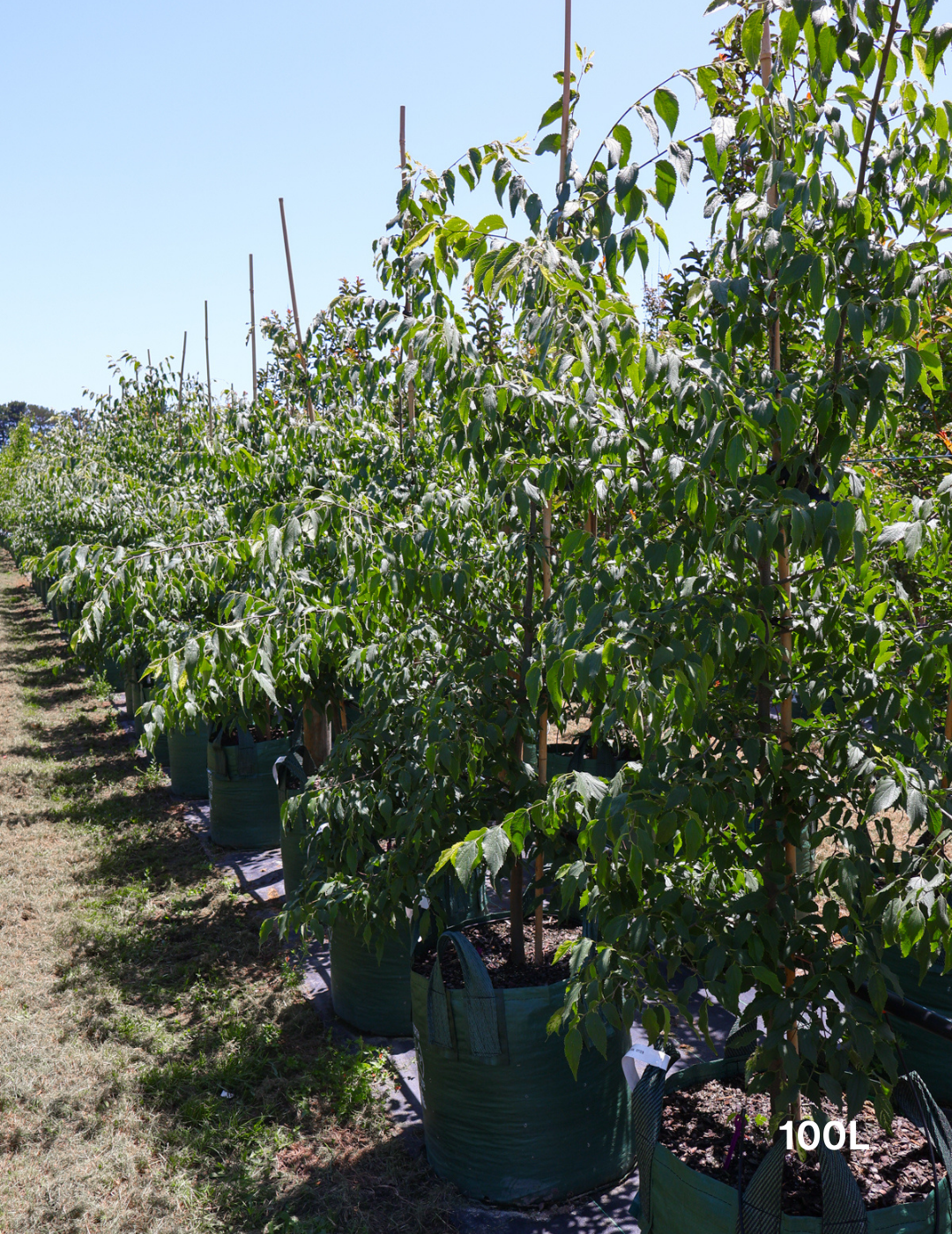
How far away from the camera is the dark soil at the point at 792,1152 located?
83.7 inches

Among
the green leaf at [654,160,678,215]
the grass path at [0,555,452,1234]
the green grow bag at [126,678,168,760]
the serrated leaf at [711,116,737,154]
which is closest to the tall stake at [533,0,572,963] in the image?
the green leaf at [654,160,678,215]

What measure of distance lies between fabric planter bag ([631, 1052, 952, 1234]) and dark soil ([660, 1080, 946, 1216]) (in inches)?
2.4

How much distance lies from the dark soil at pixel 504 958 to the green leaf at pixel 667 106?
2.19 metres

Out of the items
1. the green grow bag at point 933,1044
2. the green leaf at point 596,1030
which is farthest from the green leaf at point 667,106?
the green grow bag at point 933,1044

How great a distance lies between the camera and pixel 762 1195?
1940mm

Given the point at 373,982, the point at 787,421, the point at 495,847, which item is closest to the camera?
the point at 787,421

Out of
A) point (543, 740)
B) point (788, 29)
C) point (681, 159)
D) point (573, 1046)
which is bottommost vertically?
point (573, 1046)

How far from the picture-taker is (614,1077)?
2879 mm

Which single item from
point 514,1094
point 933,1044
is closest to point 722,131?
point 514,1094

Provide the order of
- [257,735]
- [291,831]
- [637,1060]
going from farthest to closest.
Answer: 1. [257,735]
2. [291,831]
3. [637,1060]

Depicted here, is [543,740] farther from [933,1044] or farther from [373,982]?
[933,1044]

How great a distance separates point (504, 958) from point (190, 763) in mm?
4886

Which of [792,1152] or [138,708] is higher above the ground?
[138,708]

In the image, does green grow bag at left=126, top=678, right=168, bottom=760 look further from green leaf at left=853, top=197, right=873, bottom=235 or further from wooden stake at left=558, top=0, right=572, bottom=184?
green leaf at left=853, top=197, right=873, bottom=235
